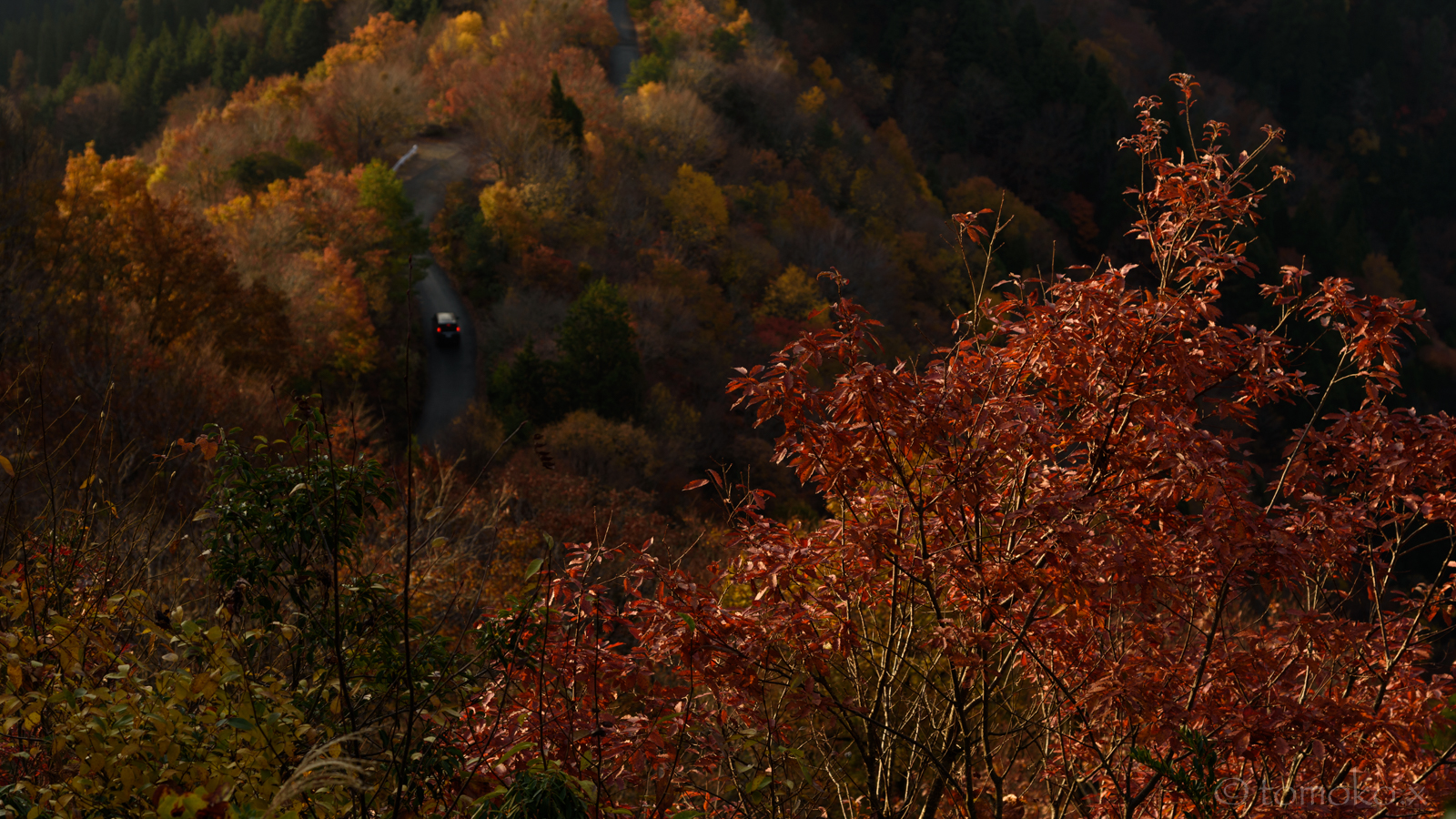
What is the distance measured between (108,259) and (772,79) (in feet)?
154

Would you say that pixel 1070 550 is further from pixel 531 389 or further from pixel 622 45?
pixel 622 45

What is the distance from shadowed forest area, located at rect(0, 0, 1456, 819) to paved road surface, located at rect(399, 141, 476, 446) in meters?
0.77

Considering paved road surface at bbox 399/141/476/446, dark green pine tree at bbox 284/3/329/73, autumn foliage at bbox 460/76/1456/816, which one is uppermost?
autumn foliage at bbox 460/76/1456/816

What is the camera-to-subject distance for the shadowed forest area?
5.00 metres

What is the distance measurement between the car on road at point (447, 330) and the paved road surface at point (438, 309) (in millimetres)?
340

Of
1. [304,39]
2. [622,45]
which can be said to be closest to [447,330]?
[622,45]

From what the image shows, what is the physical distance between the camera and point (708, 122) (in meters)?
57.7

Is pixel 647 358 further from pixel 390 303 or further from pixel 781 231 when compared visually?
pixel 781 231

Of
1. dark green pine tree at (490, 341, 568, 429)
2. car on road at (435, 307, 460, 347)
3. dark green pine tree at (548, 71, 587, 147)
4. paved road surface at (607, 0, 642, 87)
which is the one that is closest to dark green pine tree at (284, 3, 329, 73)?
paved road surface at (607, 0, 642, 87)

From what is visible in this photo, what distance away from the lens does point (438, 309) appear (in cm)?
4416

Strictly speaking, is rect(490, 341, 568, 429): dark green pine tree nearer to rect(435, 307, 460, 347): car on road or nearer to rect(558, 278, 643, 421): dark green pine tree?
rect(558, 278, 643, 421): dark green pine tree

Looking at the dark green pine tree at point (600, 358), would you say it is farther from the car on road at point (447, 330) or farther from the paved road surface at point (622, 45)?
the paved road surface at point (622, 45)

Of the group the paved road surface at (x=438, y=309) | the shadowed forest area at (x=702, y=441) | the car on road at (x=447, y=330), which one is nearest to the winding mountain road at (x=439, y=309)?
the paved road surface at (x=438, y=309)

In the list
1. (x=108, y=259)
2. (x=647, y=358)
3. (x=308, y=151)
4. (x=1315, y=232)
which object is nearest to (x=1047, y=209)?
(x=1315, y=232)
